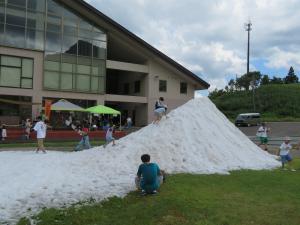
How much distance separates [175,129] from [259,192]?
508 centimetres

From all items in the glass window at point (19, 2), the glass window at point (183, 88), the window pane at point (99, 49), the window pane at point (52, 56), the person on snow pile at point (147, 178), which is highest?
the glass window at point (19, 2)

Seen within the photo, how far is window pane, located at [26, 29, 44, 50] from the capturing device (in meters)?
39.3

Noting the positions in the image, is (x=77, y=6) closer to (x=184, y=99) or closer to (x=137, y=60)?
(x=137, y=60)

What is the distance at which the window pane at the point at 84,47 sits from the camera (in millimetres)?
42416

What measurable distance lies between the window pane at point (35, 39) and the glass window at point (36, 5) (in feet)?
6.43

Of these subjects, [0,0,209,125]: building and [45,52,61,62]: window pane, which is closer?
[0,0,209,125]: building

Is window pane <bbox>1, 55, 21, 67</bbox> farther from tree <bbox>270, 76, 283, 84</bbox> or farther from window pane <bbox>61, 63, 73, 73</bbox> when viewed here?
tree <bbox>270, 76, 283, 84</bbox>

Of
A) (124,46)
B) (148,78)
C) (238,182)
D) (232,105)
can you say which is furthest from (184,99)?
(238,182)

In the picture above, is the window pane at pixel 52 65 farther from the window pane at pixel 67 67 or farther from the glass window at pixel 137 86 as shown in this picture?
the glass window at pixel 137 86

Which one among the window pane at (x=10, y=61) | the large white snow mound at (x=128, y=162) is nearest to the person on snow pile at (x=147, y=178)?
the large white snow mound at (x=128, y=162)

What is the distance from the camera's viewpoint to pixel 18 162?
573 inches

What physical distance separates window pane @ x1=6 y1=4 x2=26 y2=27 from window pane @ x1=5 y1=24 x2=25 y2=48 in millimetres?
417

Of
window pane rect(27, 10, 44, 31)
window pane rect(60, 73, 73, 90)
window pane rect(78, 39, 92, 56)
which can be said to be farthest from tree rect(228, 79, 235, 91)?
window pane rect(27, 10, 44, 31)

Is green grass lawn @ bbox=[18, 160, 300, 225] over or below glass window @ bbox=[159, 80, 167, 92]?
below
